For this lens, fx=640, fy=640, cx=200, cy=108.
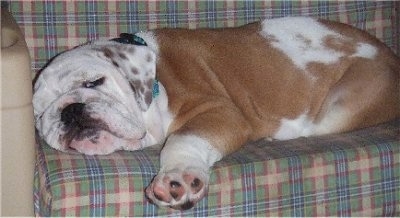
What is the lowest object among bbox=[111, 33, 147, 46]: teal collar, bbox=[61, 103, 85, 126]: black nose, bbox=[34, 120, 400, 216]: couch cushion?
bbox=[34, 120, 400, 216]: couch cushion

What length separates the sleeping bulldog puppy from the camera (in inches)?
89.4

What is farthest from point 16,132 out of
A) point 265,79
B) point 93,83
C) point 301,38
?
point 301,38

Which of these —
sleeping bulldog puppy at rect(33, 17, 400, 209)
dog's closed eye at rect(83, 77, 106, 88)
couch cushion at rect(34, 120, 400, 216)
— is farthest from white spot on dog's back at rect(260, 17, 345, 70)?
dog's closed eye at rect(83, 77, 106, 88)

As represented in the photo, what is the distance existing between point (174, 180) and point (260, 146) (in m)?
0.61

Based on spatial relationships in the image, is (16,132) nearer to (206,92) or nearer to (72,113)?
(72,113)

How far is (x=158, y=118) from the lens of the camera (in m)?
2.57


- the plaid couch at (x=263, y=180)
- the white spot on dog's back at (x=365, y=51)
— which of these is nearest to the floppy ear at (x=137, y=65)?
the plaid couch at (x=263, y=180)

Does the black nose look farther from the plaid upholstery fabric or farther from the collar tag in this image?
the plaid upholstery fabric

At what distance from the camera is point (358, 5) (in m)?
3.53

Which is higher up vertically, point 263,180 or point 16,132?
point 16,132

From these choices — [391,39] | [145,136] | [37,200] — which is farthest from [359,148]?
[391,39]

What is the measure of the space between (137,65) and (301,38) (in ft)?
2.98

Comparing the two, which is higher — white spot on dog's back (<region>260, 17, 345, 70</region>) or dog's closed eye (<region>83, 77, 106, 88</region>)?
white spot on dog's back (<region>260, 17, 345, 70</region>)

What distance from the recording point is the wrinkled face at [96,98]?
7.46ft
